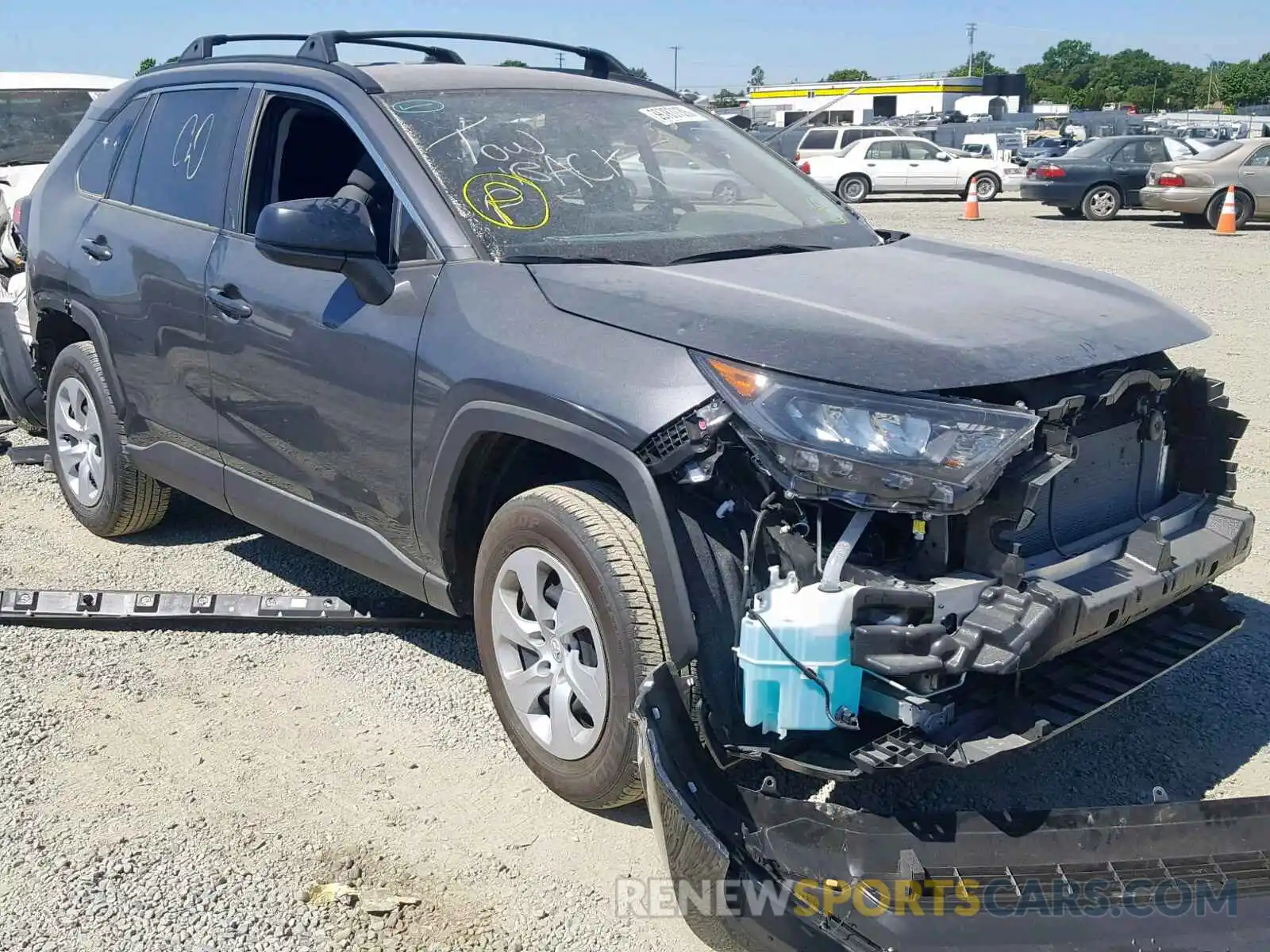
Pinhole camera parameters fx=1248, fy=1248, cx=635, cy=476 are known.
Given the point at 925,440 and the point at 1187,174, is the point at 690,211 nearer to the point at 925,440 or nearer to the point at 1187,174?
the point at 925,440

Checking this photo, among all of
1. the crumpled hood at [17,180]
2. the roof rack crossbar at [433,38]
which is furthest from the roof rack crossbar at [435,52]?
the crumpled hood at [17,180]

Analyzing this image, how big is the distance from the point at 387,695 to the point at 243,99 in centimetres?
211

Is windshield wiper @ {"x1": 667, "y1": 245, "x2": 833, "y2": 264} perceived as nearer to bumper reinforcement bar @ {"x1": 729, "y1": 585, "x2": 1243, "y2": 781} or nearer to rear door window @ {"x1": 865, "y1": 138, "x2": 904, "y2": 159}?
bumper reinforcement bar @ {"x1": 729, "y1": 585, "x2": 1243, "y2": 781}

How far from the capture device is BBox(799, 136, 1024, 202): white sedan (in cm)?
2581

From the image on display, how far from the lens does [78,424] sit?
531cm

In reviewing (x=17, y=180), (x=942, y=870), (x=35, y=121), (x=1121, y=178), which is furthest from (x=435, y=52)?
(x=1121, y=178)

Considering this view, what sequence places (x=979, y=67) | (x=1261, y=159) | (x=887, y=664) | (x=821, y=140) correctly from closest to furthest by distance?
1. (x=887, y=664)
2. (x=1261, y=159)
3. (x=821, y=140)
4. (x=979, y=67)

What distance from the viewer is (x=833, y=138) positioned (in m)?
27.1

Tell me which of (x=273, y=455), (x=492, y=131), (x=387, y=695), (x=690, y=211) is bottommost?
(x=387, y=695)

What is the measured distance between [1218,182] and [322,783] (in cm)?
1871

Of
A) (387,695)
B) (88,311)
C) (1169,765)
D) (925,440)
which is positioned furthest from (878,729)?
(88,311)

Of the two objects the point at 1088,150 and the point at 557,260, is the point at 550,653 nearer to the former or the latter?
the point at 557,260

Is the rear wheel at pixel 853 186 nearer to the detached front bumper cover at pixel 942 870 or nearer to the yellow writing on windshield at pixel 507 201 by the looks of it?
the yellow writing on windshield at pixel 507 201

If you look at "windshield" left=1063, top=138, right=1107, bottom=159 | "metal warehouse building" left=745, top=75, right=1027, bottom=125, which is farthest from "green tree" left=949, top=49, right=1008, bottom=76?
"windshield" left=1063, top=138, right=1107, bottom=159
